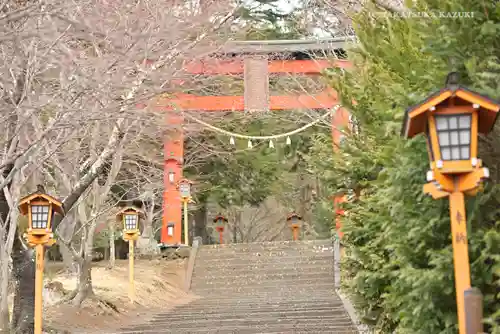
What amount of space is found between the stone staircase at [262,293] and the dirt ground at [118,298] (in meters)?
0.59

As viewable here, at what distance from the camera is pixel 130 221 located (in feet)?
48.4

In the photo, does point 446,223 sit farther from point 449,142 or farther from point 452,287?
point 449,142

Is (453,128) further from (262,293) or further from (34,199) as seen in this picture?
(262,293)

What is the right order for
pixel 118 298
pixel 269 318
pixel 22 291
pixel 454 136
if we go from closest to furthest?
pixel 454 136 → pixel 22 291 → pixel 269 318 → pixel 118 298

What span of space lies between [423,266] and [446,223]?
393 mm

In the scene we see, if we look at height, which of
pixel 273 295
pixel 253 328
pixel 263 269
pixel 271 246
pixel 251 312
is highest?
pixel 271 246

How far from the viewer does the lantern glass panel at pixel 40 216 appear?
27.2 ft

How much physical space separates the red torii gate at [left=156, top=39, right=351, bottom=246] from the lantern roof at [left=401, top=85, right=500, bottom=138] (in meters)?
10.0

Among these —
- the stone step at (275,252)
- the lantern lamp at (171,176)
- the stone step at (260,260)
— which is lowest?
the stone step at (260,260)

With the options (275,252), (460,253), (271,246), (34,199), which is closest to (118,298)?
A: (275,252)

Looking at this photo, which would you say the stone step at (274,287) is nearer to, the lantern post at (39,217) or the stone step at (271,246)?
the stone step at (271,246)

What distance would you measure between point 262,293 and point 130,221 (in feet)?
11.2

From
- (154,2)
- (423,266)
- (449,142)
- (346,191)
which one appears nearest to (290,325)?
(346,191)

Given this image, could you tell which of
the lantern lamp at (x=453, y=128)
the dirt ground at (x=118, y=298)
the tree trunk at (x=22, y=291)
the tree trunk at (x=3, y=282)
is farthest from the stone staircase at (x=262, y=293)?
the lantern lamp at (x=453, y=128)
